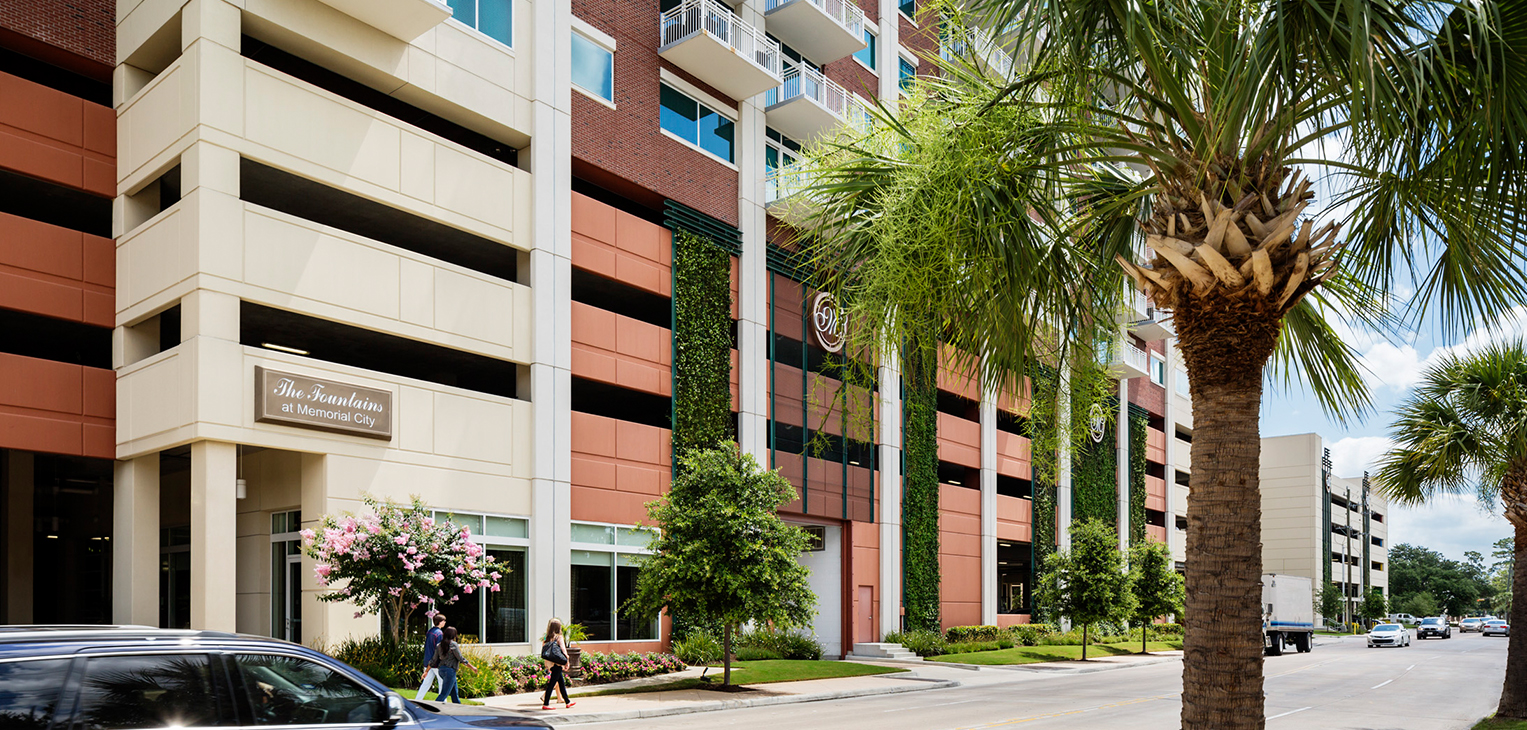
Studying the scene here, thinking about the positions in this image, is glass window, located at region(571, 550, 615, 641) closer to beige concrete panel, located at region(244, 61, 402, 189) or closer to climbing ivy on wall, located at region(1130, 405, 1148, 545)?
beige concrete panel, located at region(244, 61, 402, 189)

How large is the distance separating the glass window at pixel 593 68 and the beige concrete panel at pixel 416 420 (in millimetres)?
9480

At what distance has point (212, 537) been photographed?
2105 centimetres

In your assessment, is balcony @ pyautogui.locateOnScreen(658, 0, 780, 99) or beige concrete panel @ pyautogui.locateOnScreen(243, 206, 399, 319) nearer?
beige concrete panel @ pyautogui.locateOnScreen(243, 206, 399, 319)

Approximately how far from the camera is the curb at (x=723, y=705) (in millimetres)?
19547

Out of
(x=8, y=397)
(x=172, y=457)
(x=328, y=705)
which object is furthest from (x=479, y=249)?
(x=328, y=705)

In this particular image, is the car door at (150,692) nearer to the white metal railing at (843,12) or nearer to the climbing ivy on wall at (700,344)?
the climbing ivy on wall at (700,344)

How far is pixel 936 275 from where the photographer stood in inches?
291

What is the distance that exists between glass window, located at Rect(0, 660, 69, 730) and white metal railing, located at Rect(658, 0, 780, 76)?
1080 inches

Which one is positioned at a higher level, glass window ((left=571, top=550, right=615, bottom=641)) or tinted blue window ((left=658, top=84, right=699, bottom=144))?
tinted blue window ((left=658, top=84, right=699, bottom=144))

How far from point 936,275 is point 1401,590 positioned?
182m

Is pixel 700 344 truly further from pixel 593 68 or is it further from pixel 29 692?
pixel 29 692

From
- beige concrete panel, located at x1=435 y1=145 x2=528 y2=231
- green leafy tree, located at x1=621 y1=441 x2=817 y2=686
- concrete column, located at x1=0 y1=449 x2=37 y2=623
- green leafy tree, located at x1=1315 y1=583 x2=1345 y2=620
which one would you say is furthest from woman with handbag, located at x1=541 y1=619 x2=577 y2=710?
green leafy tree, located at x1=1315 y1=583 x2=1345 y2=620

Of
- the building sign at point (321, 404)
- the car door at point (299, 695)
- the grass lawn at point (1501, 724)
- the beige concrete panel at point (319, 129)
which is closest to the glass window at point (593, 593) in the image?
the building sign at point (321, 404)

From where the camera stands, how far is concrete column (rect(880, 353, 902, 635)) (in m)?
40.2
